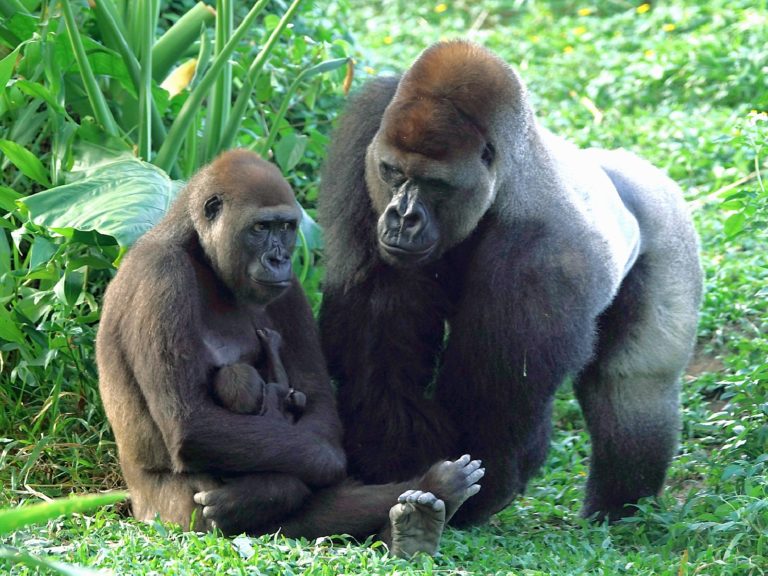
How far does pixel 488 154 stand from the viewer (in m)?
3.75

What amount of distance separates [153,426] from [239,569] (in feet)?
2.17

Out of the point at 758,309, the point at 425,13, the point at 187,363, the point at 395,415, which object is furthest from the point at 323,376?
the point at 425,13

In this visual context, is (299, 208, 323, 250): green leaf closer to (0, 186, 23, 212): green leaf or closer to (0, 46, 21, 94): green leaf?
(0, 186, 23, 212): green leaf

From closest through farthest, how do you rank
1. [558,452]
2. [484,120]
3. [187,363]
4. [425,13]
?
1. [187,363]
2. [484,120]
3. [558,452]
4. [425,13]

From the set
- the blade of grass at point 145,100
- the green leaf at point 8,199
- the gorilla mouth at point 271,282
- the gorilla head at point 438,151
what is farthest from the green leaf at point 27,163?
the gorilla head at point 438,151

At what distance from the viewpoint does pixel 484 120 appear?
369 centimetres

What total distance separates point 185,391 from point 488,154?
3.90ft

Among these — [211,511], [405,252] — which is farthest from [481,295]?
[211,511]

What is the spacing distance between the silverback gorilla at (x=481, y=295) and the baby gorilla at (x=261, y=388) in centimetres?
34

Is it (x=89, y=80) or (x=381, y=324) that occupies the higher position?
(x=89, y=80)

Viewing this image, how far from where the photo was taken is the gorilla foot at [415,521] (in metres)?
3.32

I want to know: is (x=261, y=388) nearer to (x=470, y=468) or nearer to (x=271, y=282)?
(x=271, y=282)

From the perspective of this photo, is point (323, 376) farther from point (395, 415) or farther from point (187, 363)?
point (187, 363)

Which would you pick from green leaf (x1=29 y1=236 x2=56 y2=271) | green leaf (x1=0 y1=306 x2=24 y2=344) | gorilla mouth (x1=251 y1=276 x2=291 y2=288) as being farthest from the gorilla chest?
green leaf (x1=0 y1=306 x2=24 y2=344)
